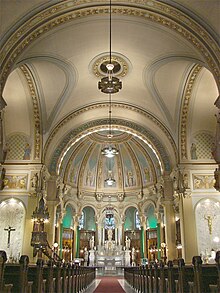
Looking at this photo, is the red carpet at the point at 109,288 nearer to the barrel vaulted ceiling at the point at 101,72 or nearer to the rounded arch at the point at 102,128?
the barrel vaulted ceiling at the point at 101,72

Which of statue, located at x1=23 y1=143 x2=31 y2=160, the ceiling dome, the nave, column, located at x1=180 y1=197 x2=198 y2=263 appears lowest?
the nave

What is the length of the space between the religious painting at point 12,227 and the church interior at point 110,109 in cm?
5

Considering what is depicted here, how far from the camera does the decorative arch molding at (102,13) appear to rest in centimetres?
934

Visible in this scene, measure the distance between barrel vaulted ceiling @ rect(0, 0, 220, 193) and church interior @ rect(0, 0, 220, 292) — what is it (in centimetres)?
5

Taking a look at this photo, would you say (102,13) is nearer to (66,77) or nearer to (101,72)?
(101,72)

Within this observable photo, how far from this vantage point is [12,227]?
14.7 m

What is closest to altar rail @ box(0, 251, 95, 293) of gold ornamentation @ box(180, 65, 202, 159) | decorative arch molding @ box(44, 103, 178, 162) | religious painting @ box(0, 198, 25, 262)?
religious painting @ box(0, 198, 25, 262)

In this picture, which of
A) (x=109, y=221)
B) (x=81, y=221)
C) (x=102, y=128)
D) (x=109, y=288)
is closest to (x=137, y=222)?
(x=109, y=221)

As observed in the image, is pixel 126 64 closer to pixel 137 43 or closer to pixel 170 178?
pixel 137 43

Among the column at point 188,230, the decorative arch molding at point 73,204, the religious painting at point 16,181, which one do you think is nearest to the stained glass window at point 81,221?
the decorative arch molding at point 73,204

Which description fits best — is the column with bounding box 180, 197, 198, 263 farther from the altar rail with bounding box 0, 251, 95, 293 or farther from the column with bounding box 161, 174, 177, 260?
the altar rail with bounding box 0, 251, 95, 293

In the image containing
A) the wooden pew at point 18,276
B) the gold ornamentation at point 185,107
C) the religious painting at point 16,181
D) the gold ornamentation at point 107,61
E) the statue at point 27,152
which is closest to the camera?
the wooden pew at point 18,276

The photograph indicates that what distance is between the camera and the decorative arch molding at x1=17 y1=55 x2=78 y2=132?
41.3 ft

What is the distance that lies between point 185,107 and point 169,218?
6.44 meters
